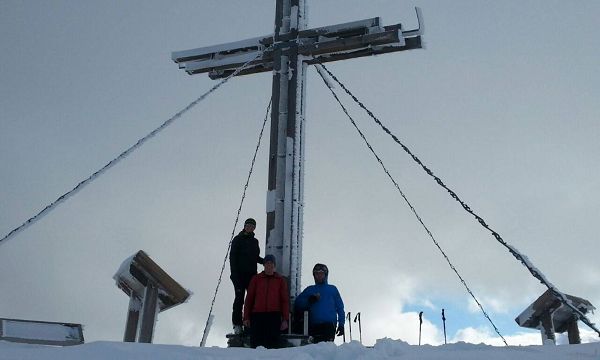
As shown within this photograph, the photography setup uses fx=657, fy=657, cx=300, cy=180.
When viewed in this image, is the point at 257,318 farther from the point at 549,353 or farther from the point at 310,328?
the point at 549,353

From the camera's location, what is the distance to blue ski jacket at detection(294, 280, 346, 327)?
788 centimetres

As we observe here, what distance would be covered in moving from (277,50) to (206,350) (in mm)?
5990

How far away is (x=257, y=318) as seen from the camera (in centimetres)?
749

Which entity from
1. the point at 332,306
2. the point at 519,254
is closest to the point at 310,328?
the point at 332,306

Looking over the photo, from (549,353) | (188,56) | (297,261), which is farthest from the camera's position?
(188,56)

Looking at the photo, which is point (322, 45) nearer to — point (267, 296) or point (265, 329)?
point (267, 296)

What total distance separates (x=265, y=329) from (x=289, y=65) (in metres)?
4.20

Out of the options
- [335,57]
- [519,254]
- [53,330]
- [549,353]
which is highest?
[335,57]

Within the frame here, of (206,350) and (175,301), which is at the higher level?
(175,301)

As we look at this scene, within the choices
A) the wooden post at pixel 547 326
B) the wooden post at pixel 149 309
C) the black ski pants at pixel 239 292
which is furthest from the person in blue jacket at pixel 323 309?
the wooden post at pixel 547 326

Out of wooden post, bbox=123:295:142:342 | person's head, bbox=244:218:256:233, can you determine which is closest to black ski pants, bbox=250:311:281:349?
person's head, bbox=244:218:256:233

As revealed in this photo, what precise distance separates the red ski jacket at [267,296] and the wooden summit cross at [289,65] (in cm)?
89

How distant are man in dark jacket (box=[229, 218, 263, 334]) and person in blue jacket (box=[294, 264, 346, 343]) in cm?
75

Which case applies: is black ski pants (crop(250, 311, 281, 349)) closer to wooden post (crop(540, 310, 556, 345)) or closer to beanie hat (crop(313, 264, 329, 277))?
beanie hat (crop(313, 264, 329, 277))
